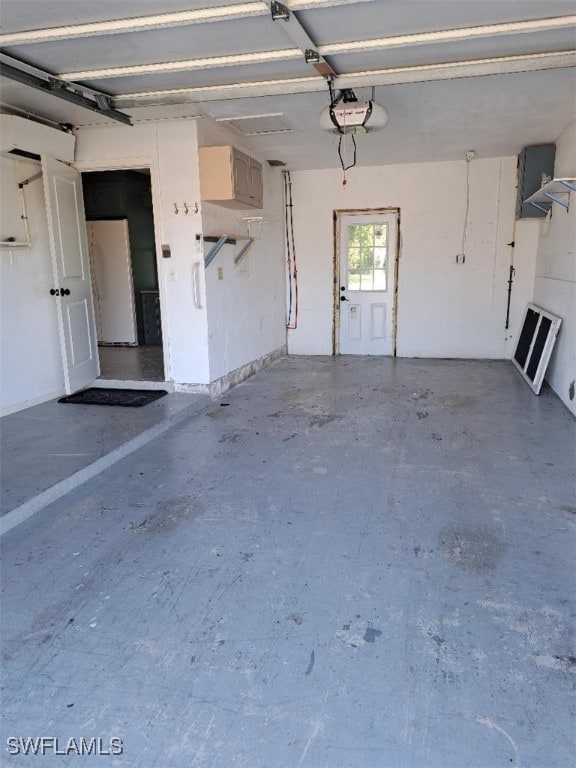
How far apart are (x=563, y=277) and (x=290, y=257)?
3596 millimetres

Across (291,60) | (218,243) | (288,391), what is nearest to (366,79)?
(291,60)

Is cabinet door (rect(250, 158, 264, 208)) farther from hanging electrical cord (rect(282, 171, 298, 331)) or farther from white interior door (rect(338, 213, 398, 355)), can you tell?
white interior door (rect(338, 213, 398, 355))

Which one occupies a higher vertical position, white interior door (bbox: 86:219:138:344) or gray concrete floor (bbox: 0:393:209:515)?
white interior door (bbox: 86:219:138:344)

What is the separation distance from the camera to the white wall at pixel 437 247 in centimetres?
648

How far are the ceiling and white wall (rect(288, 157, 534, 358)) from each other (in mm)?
1672

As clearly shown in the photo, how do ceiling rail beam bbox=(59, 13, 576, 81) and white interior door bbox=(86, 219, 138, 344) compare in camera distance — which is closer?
ceiling rail beam bbox=(59, 13, 576, 81)

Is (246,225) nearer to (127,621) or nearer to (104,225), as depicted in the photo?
(104,225)

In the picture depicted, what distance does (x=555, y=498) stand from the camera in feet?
9.27

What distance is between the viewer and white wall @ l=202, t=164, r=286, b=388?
4.90 meters

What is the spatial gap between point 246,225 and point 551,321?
11.1 ft

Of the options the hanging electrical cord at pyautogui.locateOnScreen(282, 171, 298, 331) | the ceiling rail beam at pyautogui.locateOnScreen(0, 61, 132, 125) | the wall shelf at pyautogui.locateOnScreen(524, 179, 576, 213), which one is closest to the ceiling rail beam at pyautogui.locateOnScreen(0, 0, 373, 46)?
the ceiling rail beam at pyautogui.locateOnScreen(0, 61, 132, 125)

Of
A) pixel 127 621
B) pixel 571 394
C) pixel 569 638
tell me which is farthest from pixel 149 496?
pixel 571 394
